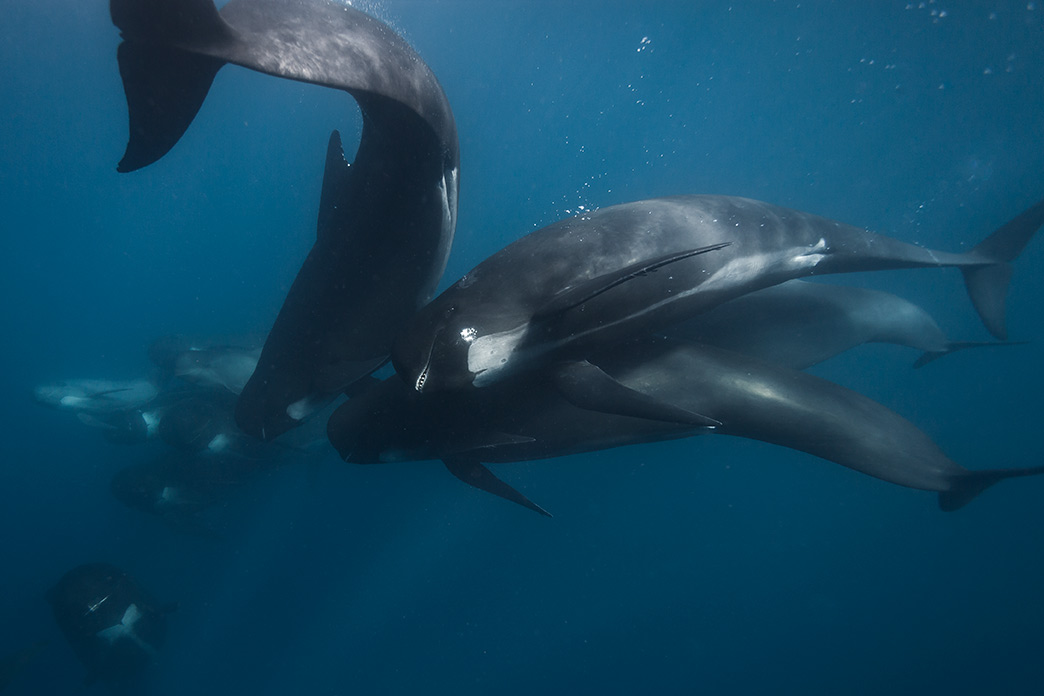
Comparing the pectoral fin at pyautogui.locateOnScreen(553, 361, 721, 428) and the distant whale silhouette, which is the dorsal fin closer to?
the pectoral fin at pyautogui.locateOnScreen(553, 361, 721, 428)

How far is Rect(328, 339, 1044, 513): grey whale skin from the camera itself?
13.4 ft

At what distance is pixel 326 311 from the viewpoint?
486 centimetres

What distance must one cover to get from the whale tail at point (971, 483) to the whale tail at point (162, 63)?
5.85m

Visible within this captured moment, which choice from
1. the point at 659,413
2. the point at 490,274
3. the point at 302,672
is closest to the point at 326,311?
the point at 490,274

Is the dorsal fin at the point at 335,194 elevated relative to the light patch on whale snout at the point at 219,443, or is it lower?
elevated

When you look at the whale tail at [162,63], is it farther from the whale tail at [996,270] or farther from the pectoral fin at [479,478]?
the whale tail at [996,270]

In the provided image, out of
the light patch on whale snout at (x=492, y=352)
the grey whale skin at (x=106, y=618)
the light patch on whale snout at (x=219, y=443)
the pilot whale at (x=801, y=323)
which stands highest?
the light patch on whale snout at (x=492, y=352)

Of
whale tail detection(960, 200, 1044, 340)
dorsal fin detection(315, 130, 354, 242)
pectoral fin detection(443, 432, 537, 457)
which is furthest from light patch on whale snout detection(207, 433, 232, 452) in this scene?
whale tail detection(960, 200, 1044, 340)

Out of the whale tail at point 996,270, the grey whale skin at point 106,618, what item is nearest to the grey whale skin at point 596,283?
the whale tail at point 996,270

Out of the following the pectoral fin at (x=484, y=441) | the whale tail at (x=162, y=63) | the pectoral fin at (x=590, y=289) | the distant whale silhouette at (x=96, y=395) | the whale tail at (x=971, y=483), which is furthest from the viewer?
the distant whale silhouette at (x=96, y=395)

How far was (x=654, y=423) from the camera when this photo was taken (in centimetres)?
438

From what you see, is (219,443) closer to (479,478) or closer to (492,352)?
(479,478)

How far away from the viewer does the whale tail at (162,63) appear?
80.1 inches

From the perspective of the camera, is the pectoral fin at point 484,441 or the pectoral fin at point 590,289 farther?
the pectoral fin at point 484,441
